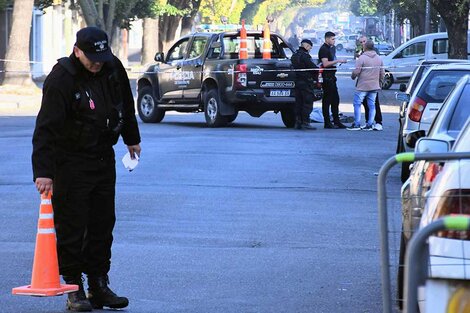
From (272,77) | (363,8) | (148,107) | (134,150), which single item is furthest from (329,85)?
(363,8)

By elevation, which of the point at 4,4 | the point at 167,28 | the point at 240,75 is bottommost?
the point at 240,75

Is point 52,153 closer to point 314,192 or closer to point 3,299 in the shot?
point 3,299

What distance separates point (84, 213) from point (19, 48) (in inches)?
1160

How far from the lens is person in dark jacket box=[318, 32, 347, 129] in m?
24.3

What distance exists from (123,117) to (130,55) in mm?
83906

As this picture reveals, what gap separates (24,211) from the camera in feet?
40.2

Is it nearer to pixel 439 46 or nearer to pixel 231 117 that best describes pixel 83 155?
pixel 231 117

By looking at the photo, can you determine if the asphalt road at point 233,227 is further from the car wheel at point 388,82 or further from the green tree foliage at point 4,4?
the green tree foliage at point 4,4

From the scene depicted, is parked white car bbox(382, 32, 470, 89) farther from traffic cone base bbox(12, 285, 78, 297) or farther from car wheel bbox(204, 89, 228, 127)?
traffic cone base bbox(12, 285, 78, 297)

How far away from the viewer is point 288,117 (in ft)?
82.1

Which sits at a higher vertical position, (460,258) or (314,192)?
(460,258)

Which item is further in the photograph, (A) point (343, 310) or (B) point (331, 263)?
(B) point (331, 263)

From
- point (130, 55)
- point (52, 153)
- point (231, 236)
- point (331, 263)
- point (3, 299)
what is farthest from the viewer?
point (130, 55)

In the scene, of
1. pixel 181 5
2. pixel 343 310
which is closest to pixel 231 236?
pixel 343 310
